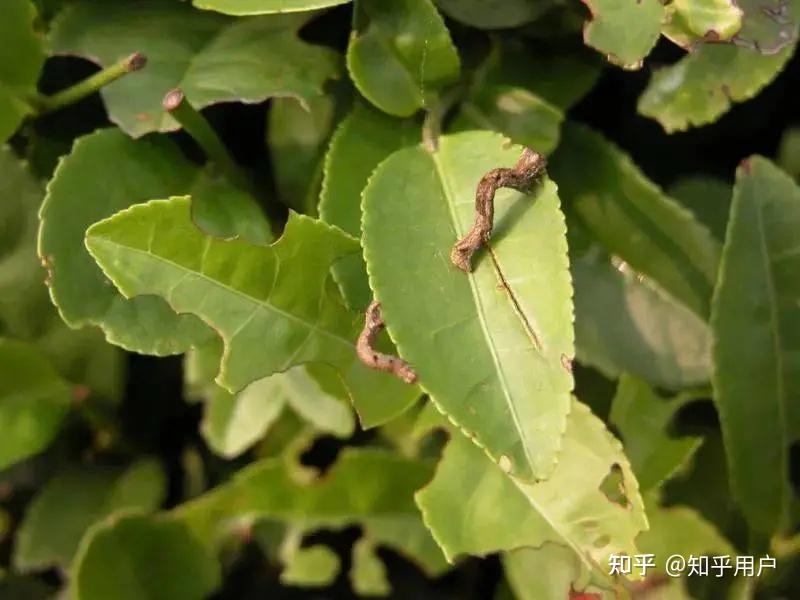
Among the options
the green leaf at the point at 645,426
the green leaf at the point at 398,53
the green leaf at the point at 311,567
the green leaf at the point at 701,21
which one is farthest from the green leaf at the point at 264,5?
the green leaf at the point at 311,567

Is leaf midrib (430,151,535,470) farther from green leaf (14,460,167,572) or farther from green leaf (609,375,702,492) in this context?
green leaf (14,460,167,572)

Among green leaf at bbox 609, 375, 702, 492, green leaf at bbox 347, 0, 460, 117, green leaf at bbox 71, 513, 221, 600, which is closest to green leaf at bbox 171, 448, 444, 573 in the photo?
green leaf at bbox 71, 513, 221, 600

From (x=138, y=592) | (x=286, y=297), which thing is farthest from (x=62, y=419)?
(x=286, y=297)

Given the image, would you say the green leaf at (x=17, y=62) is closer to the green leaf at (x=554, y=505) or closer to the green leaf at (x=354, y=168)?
the green leaf at (x=354, y=168)

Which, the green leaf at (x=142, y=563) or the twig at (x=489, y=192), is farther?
the green leaf at (x=142, y=563)

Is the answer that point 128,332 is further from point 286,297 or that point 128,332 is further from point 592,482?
point 592,482
